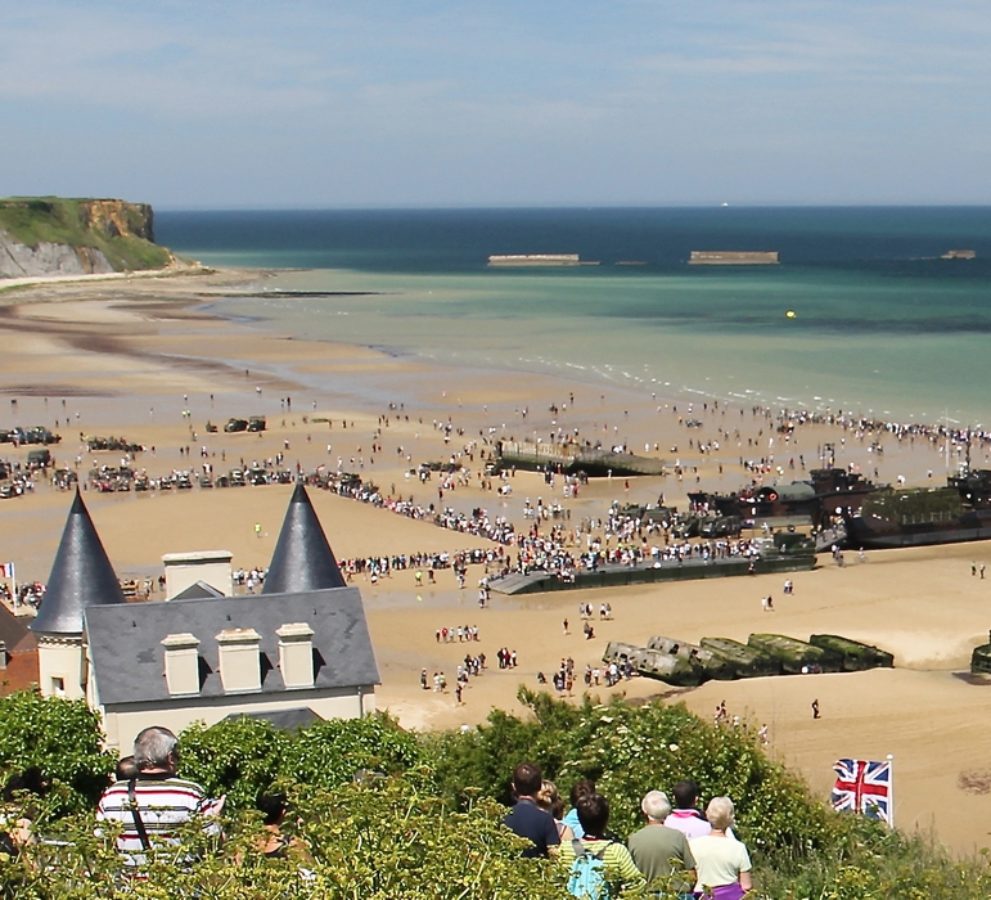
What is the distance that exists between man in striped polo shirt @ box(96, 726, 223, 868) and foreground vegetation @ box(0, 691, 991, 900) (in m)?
0.22

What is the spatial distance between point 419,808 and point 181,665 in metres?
14.0

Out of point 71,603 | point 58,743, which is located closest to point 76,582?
point 71,603

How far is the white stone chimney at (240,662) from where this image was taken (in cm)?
2316

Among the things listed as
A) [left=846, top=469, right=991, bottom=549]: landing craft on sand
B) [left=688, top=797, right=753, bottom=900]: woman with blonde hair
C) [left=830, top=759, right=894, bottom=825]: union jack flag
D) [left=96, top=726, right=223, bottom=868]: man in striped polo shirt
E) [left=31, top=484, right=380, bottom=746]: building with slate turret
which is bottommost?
[left=846, top=469, right=991, bottom=549]: landing craft on sand

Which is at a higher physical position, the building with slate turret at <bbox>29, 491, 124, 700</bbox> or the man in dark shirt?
the man in dark shirt

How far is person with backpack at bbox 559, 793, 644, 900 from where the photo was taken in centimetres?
923

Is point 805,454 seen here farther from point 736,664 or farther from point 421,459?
point 736,664

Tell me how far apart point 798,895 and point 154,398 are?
257 feet

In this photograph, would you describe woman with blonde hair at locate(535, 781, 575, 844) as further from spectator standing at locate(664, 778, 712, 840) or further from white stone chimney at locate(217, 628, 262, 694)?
white stone chimney at locate(217, 628, 262, 694)

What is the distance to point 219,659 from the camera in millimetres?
23375

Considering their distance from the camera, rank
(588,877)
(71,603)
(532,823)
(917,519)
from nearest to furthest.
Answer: (588,877) < (532,823) < (71,603) < (917,519)

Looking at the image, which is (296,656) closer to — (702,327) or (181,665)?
(181,665)

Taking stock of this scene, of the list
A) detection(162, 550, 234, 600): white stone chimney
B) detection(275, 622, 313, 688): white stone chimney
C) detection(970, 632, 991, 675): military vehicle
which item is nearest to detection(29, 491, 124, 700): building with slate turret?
detection(162, 550, 234, 600): white stone chimney

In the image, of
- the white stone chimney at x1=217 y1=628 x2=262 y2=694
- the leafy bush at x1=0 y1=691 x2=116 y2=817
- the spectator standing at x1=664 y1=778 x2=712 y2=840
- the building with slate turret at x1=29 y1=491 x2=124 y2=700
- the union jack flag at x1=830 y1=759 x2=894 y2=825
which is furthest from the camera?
the building with slate turret at x1=29 y1=491 x2=124 y2=700
